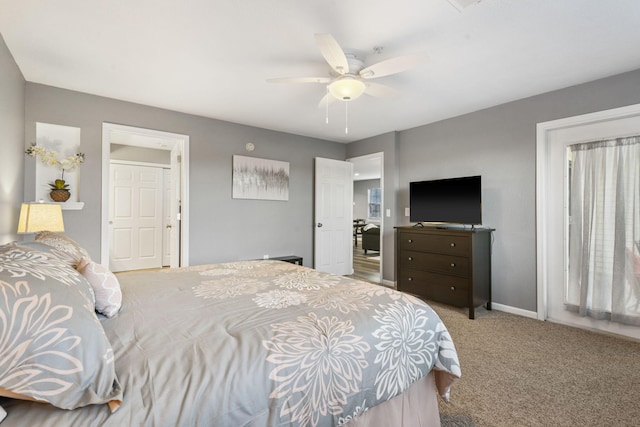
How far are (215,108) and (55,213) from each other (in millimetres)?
2005

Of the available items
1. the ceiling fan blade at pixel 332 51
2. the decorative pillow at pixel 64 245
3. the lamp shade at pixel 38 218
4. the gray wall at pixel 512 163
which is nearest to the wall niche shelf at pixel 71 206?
the lamp shade at pixel 38 218

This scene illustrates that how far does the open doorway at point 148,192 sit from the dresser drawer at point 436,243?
289 centimetres

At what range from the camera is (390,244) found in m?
4.70

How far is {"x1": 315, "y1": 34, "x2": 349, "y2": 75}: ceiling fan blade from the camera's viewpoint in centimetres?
177

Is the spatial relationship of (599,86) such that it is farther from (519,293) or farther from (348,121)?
(348,121)

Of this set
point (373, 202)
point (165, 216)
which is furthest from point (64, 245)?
point (373, 202)

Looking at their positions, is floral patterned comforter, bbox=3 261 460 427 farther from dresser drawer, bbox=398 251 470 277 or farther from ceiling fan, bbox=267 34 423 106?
dresser drawer, bbox=398 251 470 277

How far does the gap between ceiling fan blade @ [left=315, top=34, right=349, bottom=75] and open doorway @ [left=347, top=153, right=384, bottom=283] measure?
9.50 ft

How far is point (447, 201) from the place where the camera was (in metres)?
3.70

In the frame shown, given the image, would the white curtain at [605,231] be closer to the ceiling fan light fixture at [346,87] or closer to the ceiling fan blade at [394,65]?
the ceiling fan blade at [394,65]

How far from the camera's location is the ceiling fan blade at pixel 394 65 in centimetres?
194

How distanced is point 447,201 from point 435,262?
0.78 meters

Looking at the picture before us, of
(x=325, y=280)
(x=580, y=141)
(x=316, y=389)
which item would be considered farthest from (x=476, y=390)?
(x=580, y=141)

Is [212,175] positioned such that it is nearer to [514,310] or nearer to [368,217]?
[514,310]
